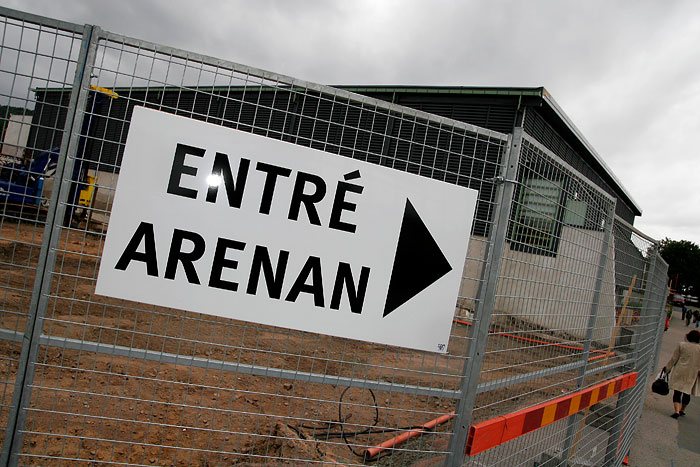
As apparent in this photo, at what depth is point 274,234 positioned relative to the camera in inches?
92.7

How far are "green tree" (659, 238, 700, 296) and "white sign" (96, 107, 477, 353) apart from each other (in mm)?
93455

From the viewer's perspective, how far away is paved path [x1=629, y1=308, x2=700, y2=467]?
6074 mm

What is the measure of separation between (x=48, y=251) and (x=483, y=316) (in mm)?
2407

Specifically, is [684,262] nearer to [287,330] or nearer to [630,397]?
[630,397]

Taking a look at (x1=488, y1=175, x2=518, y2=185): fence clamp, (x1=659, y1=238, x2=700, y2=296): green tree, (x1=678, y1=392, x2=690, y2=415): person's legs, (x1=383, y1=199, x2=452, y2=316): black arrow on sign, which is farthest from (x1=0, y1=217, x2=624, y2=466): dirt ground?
(x1=659, y1=238, x2=700, y2=296): green tree

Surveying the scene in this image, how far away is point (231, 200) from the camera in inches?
90.8

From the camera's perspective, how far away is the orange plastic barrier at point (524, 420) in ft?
8.70

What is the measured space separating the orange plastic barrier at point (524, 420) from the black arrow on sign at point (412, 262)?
0.93m

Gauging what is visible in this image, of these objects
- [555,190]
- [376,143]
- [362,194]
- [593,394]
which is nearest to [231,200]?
[362,194]

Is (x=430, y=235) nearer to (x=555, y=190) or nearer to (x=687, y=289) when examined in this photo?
(x=555, y=190)

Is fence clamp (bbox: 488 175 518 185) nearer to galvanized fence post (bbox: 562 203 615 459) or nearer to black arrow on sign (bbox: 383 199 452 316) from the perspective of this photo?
black arrow on sign (bbox: 383 199 452 316)

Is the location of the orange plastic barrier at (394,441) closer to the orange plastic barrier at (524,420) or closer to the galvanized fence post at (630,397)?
the orange plastic barrier at (524,420)

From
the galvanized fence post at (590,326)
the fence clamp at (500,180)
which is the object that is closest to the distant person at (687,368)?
the galvanized fence post at (590,326)

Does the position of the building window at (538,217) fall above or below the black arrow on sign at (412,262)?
above
